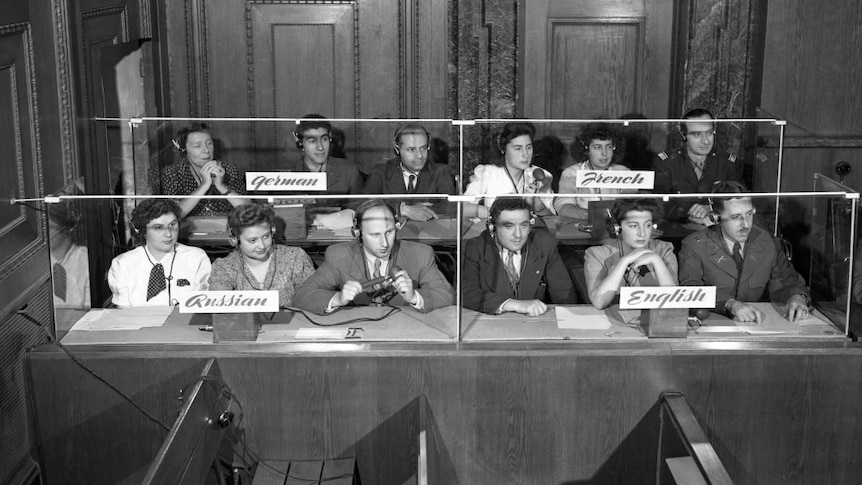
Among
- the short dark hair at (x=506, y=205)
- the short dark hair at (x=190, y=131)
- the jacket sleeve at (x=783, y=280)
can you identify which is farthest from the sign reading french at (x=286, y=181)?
the jacket sleeve at (x=783, y=280)

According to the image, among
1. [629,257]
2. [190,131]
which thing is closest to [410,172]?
[190,131]

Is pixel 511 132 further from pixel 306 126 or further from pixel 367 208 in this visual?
pixel 367 208

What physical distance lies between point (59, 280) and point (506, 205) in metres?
1.45

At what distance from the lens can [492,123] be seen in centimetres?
523

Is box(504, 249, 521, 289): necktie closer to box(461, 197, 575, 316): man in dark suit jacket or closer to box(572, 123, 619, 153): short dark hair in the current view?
box(461, 197, 575, 316): man in dark suit jacket

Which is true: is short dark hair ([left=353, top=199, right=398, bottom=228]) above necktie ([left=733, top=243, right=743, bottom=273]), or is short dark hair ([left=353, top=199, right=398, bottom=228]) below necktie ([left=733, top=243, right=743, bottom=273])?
above

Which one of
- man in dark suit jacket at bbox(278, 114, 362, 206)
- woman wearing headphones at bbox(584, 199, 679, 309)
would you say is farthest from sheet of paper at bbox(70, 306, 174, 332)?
woman wearing headphones at bbox(584, 199, 679, 309)

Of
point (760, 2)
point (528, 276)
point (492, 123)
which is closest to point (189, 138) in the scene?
point (492, 123)

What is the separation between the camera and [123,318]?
3.77 metres

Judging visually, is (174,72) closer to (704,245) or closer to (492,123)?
(492,123)

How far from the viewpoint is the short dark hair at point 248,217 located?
370 cm

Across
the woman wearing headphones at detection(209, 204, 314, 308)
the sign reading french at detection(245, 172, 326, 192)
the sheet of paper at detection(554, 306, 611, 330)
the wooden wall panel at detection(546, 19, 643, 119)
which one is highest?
the wooden wall panel at detection(546, 19, 643, 119)

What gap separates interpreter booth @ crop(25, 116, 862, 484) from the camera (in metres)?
3.58

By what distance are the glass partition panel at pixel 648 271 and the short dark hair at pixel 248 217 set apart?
64 cm
